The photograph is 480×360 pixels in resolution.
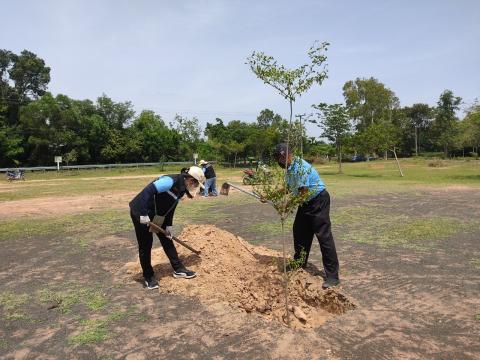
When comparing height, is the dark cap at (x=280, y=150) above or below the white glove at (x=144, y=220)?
above

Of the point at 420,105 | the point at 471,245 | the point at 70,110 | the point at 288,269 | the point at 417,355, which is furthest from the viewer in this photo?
the point at 420,105

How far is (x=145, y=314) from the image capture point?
16.4 ft

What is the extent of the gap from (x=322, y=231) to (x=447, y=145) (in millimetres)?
60928

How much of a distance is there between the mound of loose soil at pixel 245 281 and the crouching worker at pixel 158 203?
2.02ft

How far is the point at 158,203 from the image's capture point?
5.72 m

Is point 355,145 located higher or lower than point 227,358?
higher

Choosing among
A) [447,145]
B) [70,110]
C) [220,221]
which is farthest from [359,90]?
[220,221]

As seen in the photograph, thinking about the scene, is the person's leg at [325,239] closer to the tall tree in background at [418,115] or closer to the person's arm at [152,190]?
the person's arm at [152,190]

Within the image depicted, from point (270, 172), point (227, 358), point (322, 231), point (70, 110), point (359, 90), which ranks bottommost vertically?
point (227, 358)

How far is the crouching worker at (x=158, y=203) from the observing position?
5562 mm

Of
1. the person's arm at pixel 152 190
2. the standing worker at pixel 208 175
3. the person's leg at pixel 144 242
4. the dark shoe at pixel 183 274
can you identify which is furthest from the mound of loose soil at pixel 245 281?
the standing worker at pixel 208 175

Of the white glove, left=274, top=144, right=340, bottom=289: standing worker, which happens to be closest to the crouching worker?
the white glove

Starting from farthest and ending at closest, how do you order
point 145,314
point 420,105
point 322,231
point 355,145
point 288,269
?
point 420,105, point 355,145, point 288,269, point 322,231, point 145,314

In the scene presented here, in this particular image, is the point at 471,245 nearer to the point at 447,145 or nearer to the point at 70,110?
the point at 70,110
